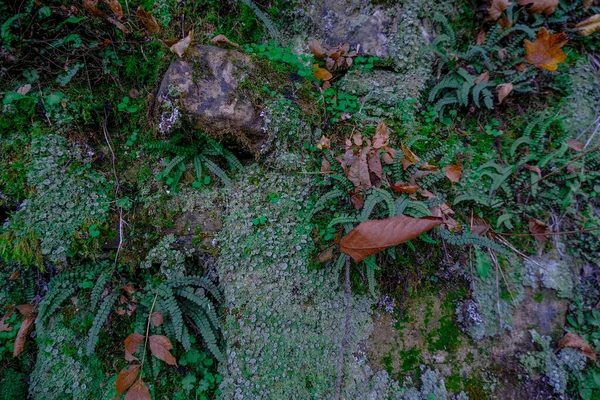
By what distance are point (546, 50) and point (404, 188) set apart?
8.14 ft

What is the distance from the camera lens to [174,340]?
326 centimetres

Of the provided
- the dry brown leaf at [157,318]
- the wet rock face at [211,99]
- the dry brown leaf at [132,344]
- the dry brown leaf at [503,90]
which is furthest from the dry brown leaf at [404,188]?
the dry brown leaf at [132,344]

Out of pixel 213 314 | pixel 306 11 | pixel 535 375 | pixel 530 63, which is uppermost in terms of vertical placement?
pixel 530 63

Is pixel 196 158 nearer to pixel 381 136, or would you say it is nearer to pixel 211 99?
pixel 211 99

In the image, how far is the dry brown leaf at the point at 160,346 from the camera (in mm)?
3064

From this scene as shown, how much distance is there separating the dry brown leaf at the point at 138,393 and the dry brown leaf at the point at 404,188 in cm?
311

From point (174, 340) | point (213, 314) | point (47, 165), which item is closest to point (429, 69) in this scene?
point (213, 314)

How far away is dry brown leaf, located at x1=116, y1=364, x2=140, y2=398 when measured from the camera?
117 inches

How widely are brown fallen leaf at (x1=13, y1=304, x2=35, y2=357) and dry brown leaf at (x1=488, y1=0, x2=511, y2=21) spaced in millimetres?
6345

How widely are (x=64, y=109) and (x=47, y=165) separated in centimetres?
68

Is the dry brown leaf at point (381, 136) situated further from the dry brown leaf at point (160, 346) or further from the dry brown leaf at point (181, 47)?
the dry brown leaf at point (160, 346)

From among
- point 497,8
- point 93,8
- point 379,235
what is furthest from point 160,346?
point 497,8

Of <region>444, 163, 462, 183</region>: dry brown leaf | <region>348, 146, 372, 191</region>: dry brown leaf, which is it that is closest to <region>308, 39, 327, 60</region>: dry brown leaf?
<region>348, 146, 372, 191</region>: dry brown leaf

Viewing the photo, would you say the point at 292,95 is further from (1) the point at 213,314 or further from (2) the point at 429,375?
(2) the point at 429,375
